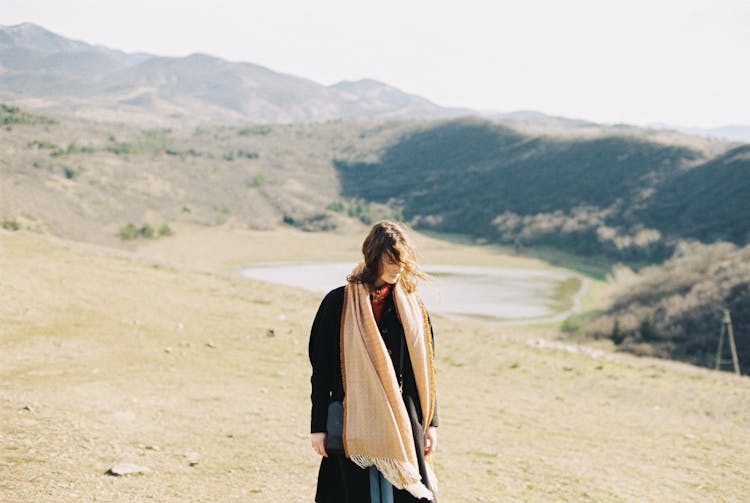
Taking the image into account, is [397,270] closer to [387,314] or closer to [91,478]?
[387,314]

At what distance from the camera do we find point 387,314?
11.8 feet

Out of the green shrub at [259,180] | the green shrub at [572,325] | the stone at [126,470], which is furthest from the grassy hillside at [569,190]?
the stone at [126,470]

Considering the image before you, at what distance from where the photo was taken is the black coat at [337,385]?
355 cm

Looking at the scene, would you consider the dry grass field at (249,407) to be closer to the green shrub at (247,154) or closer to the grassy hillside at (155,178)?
the grassy hillside at (155,178)

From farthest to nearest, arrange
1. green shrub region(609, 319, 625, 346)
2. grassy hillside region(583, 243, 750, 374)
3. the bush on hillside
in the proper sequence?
the bush on hillside → green shrub region(609, 319, 625, 346) → grassy hillside region(583, 243, 750, 374)

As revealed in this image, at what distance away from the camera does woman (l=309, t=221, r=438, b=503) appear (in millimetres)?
3441

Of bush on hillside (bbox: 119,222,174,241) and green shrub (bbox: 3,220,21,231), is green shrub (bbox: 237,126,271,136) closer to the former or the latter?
bush on hillside (bbox: 119,222,174,241)

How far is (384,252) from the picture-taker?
3.50 metres

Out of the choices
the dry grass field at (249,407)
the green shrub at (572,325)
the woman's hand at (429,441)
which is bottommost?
the green shrub at (572,325)

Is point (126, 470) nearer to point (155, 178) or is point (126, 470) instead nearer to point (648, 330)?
point (648, 330)

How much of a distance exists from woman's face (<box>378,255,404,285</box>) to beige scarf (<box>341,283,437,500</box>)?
0.44 feet

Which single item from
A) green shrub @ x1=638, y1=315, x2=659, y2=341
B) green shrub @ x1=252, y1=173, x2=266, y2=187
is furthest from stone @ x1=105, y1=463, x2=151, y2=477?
green shrub @ x1=252, y1=173, x2=266, y2=187

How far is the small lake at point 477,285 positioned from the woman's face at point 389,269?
2934cm

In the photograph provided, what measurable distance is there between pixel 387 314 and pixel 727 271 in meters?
40.7
